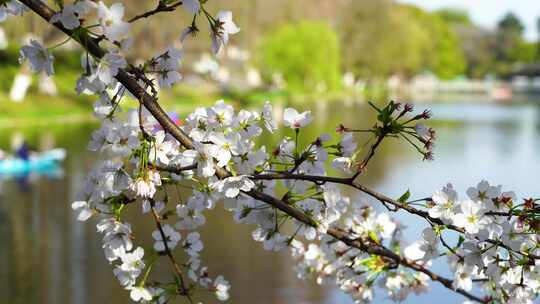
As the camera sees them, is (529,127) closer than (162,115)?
No

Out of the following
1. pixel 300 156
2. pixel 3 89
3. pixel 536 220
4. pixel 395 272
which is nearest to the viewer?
pixel 536 220

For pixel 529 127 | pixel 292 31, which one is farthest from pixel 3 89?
pixel 292 31

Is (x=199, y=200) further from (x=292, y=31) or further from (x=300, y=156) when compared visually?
(x=292, y=31)

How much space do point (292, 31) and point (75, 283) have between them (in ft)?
177

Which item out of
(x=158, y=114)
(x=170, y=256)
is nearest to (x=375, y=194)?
(x=158, y=114)

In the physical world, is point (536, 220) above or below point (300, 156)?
below

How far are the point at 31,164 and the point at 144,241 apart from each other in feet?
27.4

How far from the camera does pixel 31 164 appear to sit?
65.3ft

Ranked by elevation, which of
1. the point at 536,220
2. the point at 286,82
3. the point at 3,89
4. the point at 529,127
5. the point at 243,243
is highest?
the point at 286,82

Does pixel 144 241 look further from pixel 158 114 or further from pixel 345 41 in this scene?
pixel 345 41

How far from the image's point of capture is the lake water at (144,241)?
10.2 m

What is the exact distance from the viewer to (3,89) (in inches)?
1537

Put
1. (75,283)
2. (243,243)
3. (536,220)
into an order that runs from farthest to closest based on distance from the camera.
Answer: (243,243)
(75,283)
(536,220)

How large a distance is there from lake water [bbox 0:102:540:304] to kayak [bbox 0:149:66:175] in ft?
1.18
